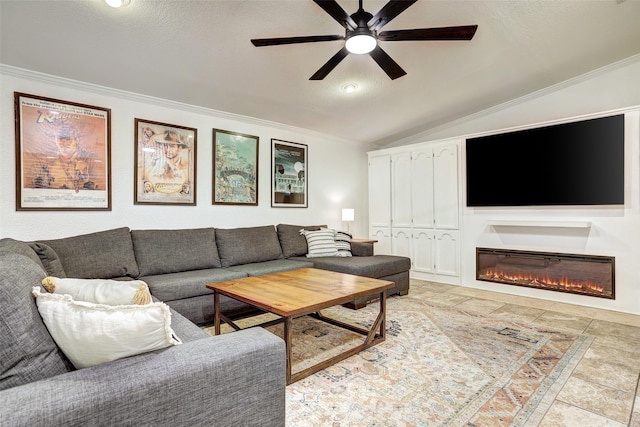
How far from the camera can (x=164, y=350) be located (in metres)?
1.08

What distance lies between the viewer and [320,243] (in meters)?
4.39

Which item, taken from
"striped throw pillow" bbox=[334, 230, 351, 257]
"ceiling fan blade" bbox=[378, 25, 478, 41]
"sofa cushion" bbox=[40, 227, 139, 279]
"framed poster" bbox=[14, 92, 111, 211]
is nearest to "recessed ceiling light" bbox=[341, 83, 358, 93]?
"ceiling fan blade" bbox=[378, 25, 478, 41]

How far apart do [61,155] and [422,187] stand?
454cm

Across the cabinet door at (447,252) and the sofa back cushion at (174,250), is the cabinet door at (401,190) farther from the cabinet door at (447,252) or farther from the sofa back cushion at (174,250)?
the sofa back cushion at (174,250)

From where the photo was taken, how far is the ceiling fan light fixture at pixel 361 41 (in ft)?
6.68

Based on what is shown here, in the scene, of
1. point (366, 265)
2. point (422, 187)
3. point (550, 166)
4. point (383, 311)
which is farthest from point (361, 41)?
point (422, 187)

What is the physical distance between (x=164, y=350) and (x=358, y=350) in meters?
1.66

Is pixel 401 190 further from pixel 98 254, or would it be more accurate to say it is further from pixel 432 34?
pixel 98 254

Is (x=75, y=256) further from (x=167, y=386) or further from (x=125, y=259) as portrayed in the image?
(x=167, y=386)

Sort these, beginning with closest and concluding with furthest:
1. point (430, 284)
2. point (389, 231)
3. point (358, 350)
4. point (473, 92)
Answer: point (358, 350) < point (473, 92) < point (430, 284) < point (389, 231)

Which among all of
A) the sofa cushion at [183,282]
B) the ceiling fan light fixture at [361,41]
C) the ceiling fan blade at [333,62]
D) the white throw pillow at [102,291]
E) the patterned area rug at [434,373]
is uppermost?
the ceiling fan blade at [333,62]

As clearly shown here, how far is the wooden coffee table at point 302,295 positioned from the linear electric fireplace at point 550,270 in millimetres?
2517

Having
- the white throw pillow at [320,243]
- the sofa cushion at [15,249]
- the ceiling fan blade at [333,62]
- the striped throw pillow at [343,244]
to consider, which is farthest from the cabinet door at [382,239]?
the sofa cushion at [15,249]

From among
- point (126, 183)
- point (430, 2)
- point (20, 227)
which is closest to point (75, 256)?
point (20, 227)
